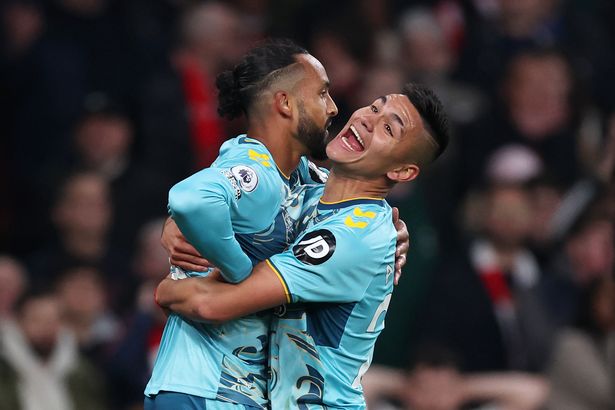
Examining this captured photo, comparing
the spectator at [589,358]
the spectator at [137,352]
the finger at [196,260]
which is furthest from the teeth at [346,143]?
the spectator at [589,358]

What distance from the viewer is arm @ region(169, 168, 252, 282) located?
Result: 4297 mm

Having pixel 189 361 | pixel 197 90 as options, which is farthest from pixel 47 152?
pixel 189 361

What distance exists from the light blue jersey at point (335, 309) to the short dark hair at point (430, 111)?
0.30 metres

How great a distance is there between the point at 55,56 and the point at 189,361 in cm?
476

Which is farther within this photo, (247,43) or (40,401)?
(247,43)

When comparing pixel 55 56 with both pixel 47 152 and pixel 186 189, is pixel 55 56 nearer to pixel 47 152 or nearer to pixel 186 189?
pixel 47 152

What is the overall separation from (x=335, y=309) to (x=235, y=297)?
1.30ft

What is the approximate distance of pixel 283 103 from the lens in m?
4.80

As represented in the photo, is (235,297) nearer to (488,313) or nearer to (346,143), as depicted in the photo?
(346,143)

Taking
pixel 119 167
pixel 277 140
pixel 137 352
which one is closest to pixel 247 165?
pixel 277 140

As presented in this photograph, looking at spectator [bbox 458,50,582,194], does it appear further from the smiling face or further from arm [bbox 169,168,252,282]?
arm [bbox 169,168,252,282]

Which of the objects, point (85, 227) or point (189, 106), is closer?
point (85, 227)

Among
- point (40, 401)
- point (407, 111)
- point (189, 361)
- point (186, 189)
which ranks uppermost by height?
point (407, 111)

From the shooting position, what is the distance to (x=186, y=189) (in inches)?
169
